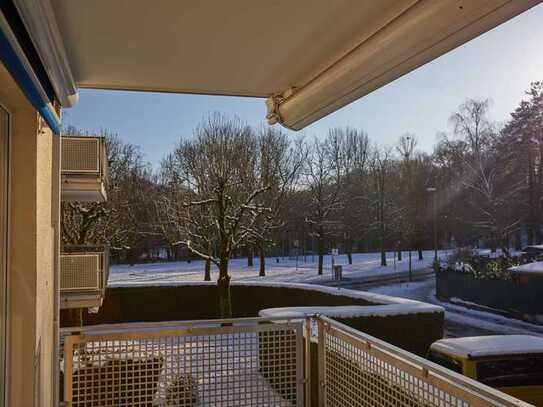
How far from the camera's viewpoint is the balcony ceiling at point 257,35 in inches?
56.5

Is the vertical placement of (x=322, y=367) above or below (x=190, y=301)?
above

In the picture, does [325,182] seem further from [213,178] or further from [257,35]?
[257,35]

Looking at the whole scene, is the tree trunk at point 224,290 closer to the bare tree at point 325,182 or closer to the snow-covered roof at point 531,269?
the snow-covered roof at point 531,269

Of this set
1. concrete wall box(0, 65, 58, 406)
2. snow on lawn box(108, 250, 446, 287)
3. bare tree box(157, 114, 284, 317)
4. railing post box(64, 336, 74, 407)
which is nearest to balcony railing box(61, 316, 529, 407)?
railing post box(64, 336, 74, 407)

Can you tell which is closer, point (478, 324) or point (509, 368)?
point (509, 368)

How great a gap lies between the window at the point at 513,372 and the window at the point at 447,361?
19 cm

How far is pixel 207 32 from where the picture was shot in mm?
1868

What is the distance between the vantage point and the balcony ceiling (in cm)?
143

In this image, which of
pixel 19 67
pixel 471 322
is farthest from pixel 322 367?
pixel 471 322

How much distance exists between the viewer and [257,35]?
6.25ft

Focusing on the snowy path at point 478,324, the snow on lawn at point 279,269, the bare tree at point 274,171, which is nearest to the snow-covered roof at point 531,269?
the snowy path at point 478,324

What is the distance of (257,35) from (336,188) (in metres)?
18.2

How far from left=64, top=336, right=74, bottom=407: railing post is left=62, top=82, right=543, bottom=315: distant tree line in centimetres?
860

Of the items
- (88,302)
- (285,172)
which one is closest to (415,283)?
(285,172)
